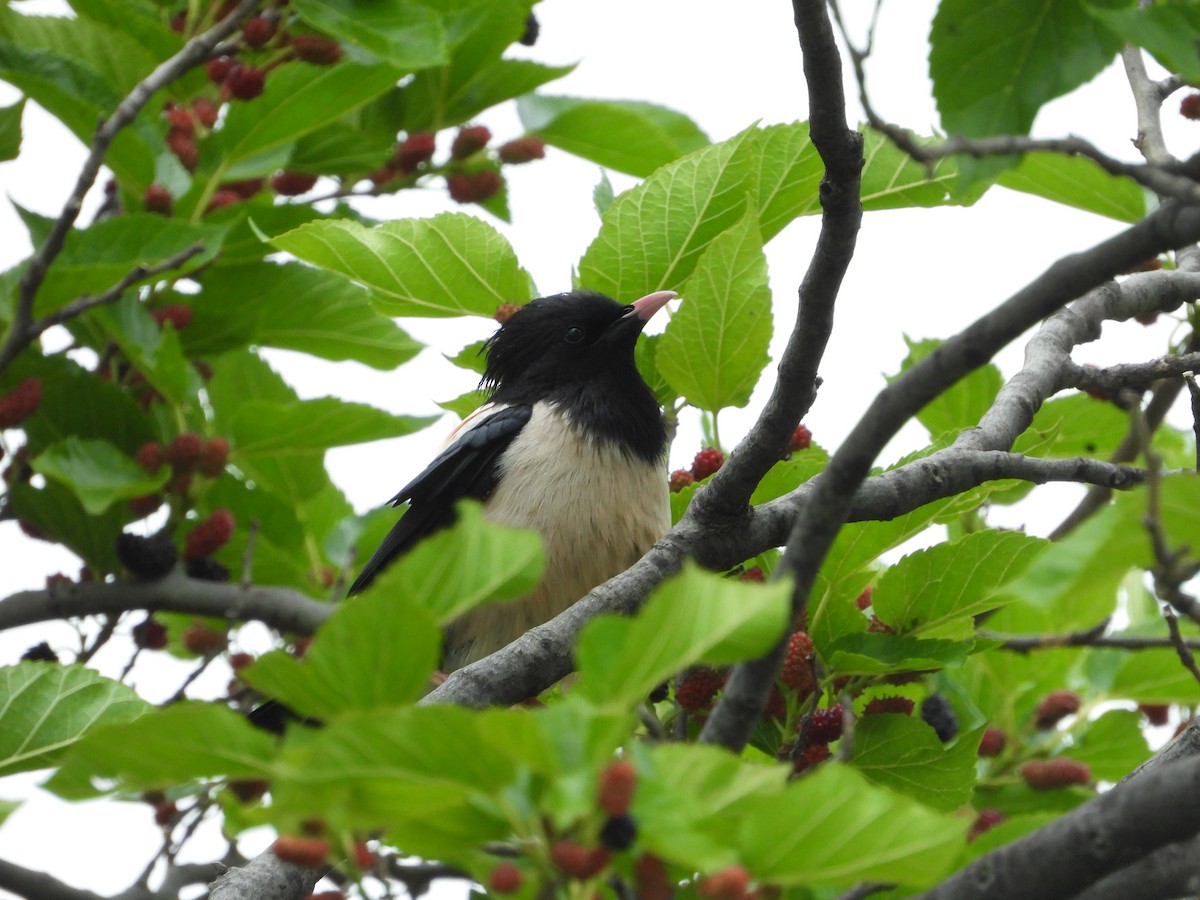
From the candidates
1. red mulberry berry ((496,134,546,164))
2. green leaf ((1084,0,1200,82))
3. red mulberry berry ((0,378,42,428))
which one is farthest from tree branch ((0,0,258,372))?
green leaf ((1084,0,1200,82))

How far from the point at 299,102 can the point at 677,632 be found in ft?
11.2

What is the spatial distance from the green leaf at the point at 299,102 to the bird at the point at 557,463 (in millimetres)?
875

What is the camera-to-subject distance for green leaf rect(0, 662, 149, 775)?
3.22 metres

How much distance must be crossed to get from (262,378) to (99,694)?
2.46 meters

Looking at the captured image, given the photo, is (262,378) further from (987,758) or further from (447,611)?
(447,611)

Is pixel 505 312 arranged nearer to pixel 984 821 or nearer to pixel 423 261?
pixel 423 261

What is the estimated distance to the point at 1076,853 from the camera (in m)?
2.10

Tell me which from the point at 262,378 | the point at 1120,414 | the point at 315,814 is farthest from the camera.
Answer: the point at 262,378

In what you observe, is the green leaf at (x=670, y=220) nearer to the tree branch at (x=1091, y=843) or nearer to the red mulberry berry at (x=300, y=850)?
the tree branch at (x=1091, y=843)

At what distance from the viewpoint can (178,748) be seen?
5.78 feet

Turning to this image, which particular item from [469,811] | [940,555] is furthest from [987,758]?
[469,811]

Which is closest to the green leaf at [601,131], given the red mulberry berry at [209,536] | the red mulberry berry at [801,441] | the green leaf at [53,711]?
the red mulberry berry at [801,441]

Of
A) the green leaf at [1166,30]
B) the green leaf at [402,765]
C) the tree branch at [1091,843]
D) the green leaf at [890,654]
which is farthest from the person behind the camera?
the green leaf at [890,654]

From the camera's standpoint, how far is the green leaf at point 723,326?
3414 mm
